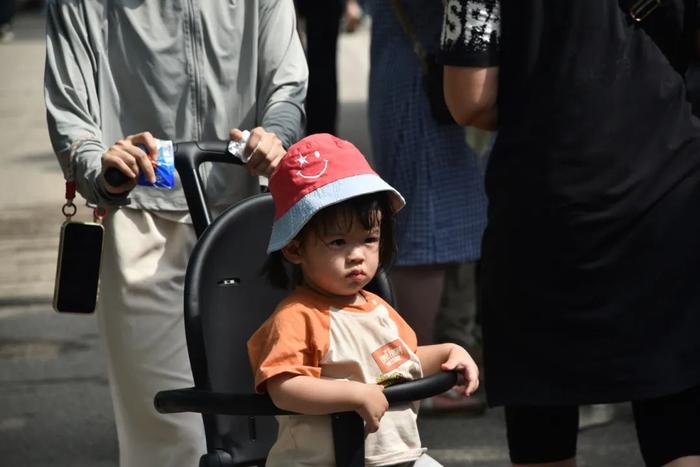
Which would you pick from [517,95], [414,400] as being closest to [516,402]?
[414,400]

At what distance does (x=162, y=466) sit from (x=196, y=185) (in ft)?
2.53

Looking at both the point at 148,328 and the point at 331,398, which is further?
the point at 148,328

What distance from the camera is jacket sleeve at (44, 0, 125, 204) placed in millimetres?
3539

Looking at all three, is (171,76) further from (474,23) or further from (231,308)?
(474,23)

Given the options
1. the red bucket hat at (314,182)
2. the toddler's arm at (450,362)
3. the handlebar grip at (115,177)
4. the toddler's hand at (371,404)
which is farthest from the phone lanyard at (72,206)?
the toddler's hand at (371,404)

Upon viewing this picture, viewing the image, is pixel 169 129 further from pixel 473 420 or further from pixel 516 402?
pixel 473 420

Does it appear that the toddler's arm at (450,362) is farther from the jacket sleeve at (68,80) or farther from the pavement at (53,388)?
the pavement at (53,388)

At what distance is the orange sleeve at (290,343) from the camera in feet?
9.26

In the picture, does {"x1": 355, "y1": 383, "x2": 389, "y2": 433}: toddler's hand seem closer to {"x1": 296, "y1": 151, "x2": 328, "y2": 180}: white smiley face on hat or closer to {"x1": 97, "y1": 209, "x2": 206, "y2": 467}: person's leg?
{"x1": 296, "y1": 151, "x2": 328, "y2": 180}: white smiley face on hat

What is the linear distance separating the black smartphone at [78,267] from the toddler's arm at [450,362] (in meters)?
0.88

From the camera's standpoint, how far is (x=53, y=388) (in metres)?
6.06

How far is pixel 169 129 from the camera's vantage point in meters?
3.67

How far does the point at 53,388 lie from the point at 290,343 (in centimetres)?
340

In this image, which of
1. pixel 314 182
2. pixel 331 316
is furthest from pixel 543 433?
pixel 314 182
